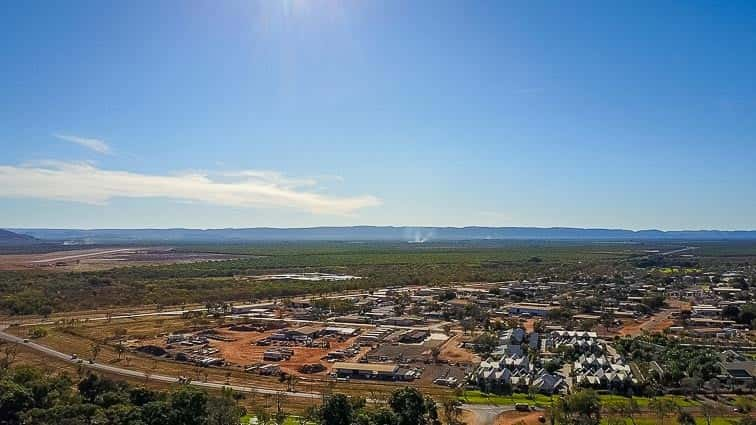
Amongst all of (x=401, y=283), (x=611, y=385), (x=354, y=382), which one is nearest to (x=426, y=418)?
(x=354, y=382)

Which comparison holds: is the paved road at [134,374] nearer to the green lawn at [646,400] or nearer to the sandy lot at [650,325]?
the green lawn at [646,400]

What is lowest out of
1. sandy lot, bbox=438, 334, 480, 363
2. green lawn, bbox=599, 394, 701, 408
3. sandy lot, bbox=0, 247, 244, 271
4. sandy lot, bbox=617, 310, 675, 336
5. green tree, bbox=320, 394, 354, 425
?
green lawn, bbox=599, 394, 701, 408

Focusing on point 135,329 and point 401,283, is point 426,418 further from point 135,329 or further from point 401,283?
point 401,283

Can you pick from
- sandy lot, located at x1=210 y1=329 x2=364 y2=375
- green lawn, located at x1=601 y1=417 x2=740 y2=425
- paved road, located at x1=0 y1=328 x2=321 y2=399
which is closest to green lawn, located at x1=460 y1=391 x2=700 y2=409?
green lawn, located at x1=601 y1=417 x2=740 y2=425

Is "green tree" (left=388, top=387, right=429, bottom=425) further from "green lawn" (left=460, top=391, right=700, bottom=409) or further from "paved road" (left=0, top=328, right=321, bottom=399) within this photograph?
"paved road" (left=0, top=328, right=321, bottom=399)

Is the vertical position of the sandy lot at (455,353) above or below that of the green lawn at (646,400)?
above

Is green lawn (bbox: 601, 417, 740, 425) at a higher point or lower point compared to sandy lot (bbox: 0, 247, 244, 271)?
lower

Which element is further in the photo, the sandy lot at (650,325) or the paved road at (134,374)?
the sandy lot at (650,325)

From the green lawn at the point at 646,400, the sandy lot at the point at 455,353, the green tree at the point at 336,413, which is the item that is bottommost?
the green lawn at the point at 646,400

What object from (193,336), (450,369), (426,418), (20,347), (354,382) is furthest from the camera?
(193,336)

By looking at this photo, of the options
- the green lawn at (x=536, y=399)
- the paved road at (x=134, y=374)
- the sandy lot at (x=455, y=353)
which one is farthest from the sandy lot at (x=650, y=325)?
→ the paved road at (x=134, y=374)

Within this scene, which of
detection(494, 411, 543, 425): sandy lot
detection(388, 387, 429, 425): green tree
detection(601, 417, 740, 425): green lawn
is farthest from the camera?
detection(494, 411, 543, 425): sandy lot
